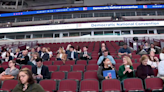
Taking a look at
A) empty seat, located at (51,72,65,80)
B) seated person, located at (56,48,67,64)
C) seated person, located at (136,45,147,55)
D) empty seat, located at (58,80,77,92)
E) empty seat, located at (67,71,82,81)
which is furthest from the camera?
seated person, located at (136,45,147,55)

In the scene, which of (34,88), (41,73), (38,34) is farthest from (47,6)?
(34,88)

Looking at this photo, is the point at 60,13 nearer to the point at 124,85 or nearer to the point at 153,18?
the point at 153,18

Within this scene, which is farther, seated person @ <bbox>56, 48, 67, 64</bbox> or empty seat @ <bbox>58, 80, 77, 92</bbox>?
seated person @ <bbox>56, 48, 67, 64</bbox>

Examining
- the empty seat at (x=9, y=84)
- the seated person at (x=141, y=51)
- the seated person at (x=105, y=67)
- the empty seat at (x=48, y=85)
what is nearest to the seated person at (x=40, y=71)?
the empty seat at (x=48, y=85)

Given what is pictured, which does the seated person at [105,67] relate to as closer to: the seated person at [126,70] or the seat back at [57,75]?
the seated person at [126,70]

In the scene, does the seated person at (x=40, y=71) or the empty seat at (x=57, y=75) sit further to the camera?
the empty seat at (x=57, y=75)

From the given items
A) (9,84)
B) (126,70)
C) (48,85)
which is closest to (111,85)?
(126,70)

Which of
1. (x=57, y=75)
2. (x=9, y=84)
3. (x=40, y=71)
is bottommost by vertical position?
(x=9, y=84)

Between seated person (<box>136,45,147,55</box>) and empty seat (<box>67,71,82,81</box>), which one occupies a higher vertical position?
seated person (<box>136,45,147,55</box>)

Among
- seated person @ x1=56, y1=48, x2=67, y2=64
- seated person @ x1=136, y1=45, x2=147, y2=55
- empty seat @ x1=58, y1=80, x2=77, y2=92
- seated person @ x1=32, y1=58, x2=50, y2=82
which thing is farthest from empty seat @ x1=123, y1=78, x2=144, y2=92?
seated person @ x1=136, y1=45, x2=147, y2=55

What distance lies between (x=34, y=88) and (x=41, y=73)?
5.72 feet

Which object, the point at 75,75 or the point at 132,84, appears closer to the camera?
the point at 132,84

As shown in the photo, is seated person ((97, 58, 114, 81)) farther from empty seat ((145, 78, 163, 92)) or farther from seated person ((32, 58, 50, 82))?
seated person ((32, 58, 50, 82))

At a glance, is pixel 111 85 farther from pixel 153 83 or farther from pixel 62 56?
pixel 62 56
